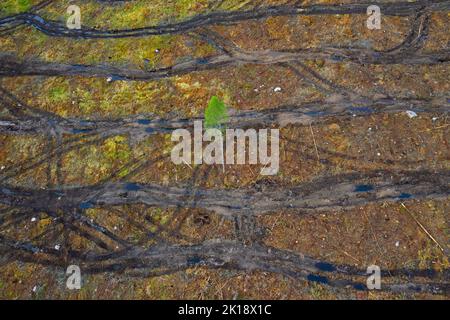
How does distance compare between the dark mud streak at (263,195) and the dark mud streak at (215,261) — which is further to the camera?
the dark mud streak at (263,195)

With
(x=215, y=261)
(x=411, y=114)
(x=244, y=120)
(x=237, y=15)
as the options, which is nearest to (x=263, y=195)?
(x=215, y=261)

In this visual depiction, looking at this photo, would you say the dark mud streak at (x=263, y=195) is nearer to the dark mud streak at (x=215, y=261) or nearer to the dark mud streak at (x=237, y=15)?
the dark mud streak at (x=215, y=261)

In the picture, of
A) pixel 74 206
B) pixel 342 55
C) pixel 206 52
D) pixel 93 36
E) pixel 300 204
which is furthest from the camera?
pixel 93 36

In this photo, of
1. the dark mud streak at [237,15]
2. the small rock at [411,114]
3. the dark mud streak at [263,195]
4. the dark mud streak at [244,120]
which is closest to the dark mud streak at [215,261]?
the dark mud streak at [263,195]

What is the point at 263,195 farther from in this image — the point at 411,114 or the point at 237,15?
the point at 237,15

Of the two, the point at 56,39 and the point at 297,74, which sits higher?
the point at 56,39

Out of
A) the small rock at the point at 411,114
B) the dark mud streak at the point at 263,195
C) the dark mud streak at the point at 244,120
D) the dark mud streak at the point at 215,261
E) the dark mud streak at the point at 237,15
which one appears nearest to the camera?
the dark mud streak at the point at 215,261

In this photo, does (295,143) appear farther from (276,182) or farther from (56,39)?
(56,39)
